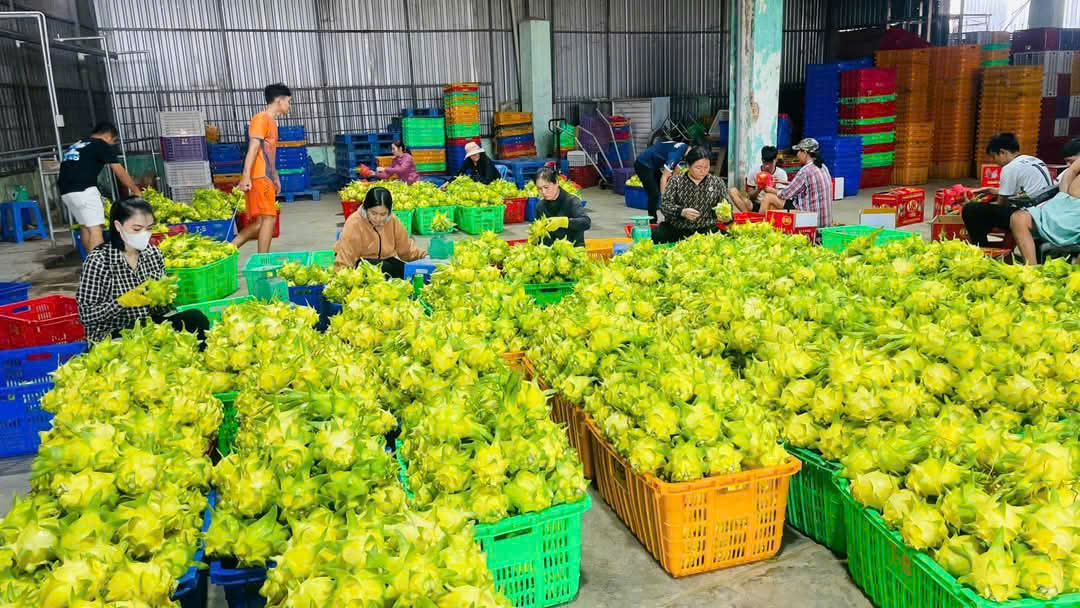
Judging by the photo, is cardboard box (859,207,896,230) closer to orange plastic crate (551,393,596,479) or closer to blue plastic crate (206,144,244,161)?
orange plastic crate (551,393,596,479)

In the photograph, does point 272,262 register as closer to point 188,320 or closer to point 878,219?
point 188,320

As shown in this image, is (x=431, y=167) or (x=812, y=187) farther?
(x=431, y=167)

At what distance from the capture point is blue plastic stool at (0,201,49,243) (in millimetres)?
11383

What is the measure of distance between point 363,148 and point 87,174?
8.87 meters

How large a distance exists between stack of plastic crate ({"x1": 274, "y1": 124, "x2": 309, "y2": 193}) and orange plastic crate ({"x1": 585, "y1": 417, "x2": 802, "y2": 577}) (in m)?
14.0

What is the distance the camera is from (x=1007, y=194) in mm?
7418

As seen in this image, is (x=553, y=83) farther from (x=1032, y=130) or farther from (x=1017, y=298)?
(x=1017, y=298)

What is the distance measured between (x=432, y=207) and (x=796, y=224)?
4.97 metres

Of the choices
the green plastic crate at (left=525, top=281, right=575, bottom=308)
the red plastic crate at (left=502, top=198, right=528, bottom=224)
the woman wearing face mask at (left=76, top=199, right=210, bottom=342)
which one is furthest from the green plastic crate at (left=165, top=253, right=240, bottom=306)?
the red plastic crate at (left=502, top=198, right=528, bottom=224)

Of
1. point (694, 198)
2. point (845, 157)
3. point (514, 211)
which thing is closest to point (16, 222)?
point (514, 211)

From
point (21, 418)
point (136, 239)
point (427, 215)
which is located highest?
point (136, 239)

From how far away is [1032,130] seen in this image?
15891 millimetres

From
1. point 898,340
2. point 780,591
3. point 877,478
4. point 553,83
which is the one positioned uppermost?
point 553,83

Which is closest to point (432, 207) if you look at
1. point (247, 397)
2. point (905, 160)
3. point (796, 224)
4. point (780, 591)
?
point (796, 224)
